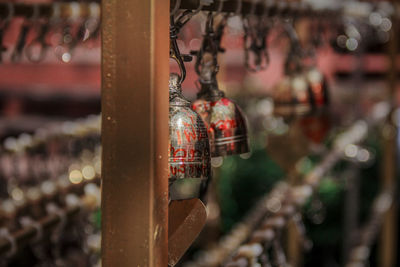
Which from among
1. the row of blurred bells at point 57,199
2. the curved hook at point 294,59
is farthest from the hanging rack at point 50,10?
the curved hook at point 294,59

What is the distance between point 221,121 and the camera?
1281mm

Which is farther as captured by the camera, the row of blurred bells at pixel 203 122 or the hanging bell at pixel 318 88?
the hanging bell at pixel 318 88

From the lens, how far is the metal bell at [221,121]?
4.21 ft

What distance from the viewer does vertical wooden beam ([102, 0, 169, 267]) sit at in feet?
2.85

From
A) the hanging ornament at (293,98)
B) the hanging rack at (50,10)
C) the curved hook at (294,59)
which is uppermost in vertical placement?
the hanging rack at (50,10)

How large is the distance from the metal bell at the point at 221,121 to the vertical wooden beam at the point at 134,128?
0.37m

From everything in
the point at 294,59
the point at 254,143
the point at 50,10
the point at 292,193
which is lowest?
the point at 254,143

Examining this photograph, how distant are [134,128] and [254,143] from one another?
13.3ft

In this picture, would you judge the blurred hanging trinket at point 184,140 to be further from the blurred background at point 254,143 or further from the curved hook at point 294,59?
the curved hook at point 294,59

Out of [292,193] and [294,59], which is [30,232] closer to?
[292,193]

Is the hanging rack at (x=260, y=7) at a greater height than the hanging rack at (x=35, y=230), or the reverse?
the hanging rack at (x=260, y=7)

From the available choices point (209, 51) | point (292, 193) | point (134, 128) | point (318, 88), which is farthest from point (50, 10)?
point (318, 88)

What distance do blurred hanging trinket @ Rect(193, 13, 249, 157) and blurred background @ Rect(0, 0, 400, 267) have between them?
0.14 m

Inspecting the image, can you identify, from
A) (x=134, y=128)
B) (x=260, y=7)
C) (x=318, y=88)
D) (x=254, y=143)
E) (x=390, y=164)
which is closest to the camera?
(x=134, y=128)
